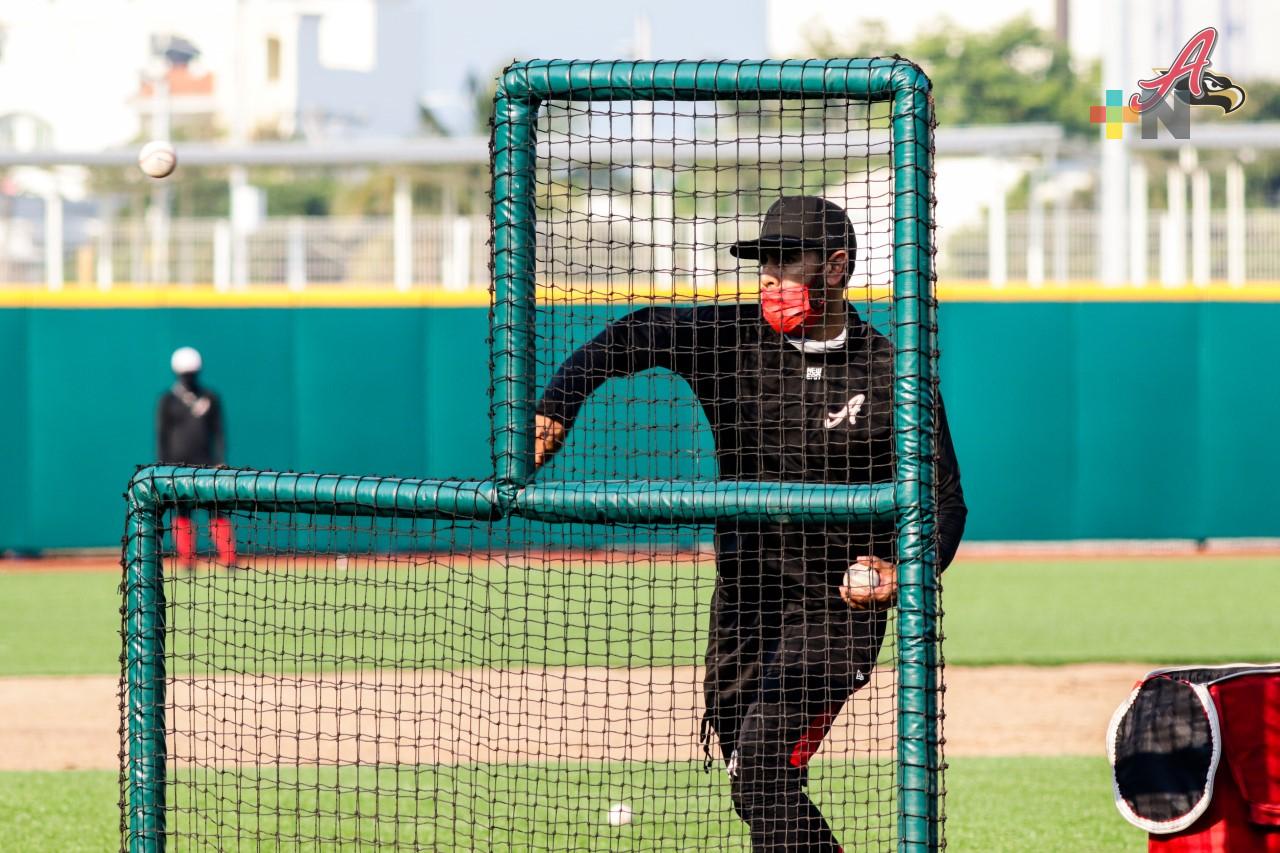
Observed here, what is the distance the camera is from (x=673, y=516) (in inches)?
152

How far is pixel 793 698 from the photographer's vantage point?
403 cm

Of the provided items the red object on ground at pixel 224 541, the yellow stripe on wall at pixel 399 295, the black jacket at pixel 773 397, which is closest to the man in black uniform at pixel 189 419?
the yellow stripe on wall at pixel 399 295

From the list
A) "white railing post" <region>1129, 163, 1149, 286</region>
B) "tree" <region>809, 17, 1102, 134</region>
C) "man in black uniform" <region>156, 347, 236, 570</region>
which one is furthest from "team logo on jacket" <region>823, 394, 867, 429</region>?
"tree" <region>809, 17, 1102, 134</region>

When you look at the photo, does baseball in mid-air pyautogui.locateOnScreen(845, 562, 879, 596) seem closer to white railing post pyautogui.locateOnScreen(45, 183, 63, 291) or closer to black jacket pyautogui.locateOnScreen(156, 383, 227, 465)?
black jacket pyautogui.locateOnScreen(156, 383, 227, 465)

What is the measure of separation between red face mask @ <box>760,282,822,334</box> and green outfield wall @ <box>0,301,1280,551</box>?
1224 cm

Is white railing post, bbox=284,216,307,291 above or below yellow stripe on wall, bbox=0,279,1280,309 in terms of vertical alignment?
above

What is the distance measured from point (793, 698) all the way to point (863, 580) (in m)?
0.41

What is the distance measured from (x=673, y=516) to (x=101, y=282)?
15465 mm

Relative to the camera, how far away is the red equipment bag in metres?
3.86

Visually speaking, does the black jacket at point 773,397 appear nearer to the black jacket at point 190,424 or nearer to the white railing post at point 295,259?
the black jacket at point 190,424

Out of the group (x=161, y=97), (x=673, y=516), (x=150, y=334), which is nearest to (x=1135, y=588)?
(x=150, y=334)

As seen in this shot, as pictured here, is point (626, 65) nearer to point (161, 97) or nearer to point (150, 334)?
point (150, 334)

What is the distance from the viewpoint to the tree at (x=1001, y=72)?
204 feet

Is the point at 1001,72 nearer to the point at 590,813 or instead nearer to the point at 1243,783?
the point at 590,813
